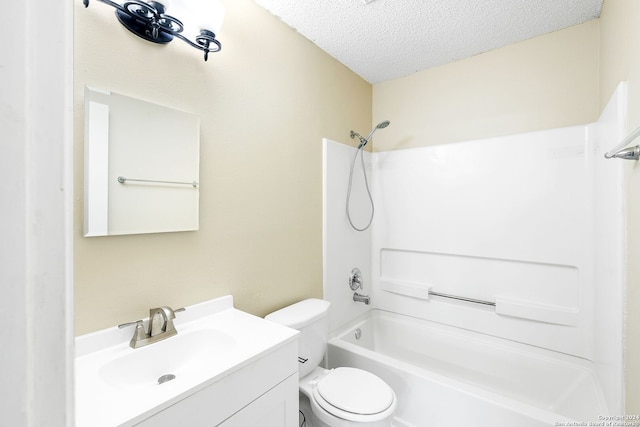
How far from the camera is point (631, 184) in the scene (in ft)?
3.55

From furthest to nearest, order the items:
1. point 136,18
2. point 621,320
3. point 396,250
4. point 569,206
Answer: point 396,250 < point 569,206 < point 621,320 < point 136,18

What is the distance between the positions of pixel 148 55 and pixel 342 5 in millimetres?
1019

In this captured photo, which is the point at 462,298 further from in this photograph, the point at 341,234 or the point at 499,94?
the point at 499,94

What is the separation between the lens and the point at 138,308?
1.08 meters

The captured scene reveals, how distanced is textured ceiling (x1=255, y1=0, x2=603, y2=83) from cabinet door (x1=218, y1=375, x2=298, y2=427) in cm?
183

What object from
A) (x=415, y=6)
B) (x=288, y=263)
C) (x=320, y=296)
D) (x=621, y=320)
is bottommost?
(x=320, y=296)

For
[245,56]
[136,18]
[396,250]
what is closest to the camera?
[136,18]

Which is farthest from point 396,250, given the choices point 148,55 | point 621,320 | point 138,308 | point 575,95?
point 148,55

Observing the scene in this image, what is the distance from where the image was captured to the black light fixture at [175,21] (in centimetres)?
102

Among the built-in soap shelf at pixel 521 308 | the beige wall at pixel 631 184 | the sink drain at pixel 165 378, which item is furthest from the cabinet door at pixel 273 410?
the built-in soap shelf at pixel 521 308

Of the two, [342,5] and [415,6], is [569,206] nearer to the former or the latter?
[415,6]

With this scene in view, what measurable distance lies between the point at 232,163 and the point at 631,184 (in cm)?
166

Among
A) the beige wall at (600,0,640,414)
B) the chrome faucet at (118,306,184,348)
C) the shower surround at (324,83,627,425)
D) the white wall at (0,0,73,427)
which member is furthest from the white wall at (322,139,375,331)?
the white wall at (0,0,73,427)

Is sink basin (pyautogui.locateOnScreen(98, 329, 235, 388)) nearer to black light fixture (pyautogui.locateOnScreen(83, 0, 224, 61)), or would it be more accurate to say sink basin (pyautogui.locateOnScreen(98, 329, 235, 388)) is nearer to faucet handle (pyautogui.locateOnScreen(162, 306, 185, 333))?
faucet handle (pyautogui.locateOnScreen(162, 306, 185, 333))
